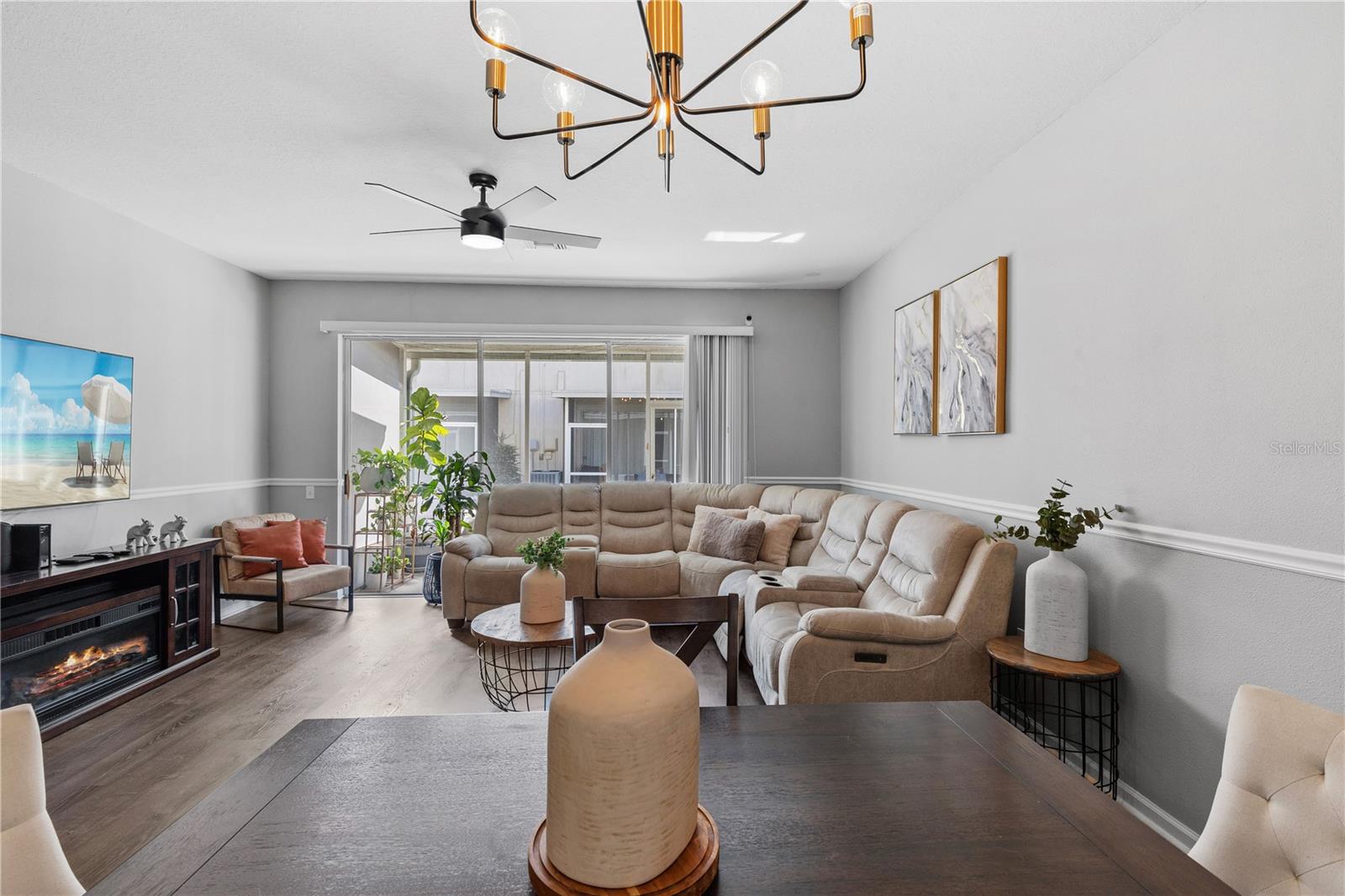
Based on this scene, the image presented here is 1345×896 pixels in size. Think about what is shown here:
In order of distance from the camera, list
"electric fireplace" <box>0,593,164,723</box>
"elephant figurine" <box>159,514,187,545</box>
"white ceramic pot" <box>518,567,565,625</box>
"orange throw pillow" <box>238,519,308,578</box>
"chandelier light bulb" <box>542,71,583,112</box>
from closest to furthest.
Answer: "chandelier light bulb" <box>542,71,583,112</box> → "electric fireplace" <box>0,593,164,723</box> → "white ceramic pot" <box>518,567,565,625</box> → "elephant figurine" <box>159,514,187,545</box> → "orange throw pillow" <box>238,519,308,578</box>

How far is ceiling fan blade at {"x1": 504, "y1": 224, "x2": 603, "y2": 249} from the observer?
3418mm

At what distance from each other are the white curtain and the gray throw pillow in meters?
1.02

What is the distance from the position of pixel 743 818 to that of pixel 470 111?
2.79 metres

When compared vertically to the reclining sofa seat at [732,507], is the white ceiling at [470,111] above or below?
above

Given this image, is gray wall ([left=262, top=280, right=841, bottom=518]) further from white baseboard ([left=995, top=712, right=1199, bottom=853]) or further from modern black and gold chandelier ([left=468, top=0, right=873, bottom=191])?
modern black and gold chandelier ([left=468, top=0, right=873, bottom=191])

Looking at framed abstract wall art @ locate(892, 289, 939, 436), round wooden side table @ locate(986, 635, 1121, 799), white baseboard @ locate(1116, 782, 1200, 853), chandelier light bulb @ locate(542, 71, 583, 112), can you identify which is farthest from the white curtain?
chandelier light bulb @ locate(542, 71, 583, 112)

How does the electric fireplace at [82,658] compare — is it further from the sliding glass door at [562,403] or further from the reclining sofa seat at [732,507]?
the reclining sofa seat at [732,507]

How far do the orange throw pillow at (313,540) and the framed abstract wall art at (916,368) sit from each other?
14.6 feet

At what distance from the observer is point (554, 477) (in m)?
5.83

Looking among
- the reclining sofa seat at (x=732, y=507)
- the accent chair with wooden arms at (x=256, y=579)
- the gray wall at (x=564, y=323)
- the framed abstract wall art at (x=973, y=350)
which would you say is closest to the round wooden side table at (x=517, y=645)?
the reclining sofa seat at (x=732, y=507)

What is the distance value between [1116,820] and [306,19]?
9.74 ft

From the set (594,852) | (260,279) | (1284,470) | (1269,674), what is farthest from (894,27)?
(260,279)

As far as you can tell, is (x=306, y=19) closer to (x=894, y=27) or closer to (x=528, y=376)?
(x=894, y=27)

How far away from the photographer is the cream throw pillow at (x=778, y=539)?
4418 mm
